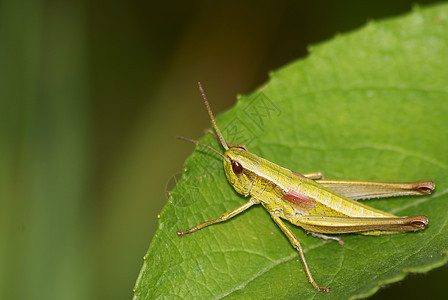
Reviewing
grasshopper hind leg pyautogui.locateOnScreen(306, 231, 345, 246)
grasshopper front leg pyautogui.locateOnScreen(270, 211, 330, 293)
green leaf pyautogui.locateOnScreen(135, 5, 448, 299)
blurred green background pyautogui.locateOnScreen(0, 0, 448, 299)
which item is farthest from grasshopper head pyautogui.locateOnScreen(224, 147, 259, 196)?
blurred green background pyautogui.locateOnScreen(0, 0, 448, 299)

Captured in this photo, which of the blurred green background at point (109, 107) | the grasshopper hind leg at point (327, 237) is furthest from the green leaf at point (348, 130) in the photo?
the blurred green background at point (109, 107)


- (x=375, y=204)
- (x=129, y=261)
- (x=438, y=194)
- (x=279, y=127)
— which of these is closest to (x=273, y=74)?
(x=279, y=127)

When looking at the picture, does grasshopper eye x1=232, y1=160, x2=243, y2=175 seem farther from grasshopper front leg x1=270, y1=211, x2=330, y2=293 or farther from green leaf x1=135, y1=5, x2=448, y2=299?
grasshopper front leg x1=270, y1=211, x2=330, y2=293

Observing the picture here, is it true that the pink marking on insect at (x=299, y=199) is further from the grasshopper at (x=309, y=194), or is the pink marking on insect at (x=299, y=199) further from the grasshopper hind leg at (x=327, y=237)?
the grasshopper hind leg at (x=327, y=237)

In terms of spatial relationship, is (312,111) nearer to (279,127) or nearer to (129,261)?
(279,127)

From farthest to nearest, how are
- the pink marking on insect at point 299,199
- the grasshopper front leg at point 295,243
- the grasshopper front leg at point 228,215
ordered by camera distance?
1. the pink marking on insect at point 299,199
2. the grasshopper front leg at point 228,215
3. the grasshopper front leg at point 295,243
